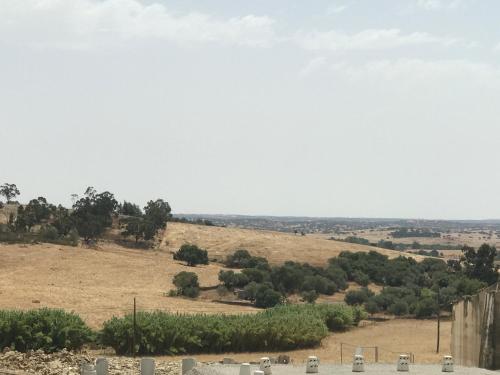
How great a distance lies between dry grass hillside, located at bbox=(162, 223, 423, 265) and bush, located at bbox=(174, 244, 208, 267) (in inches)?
448

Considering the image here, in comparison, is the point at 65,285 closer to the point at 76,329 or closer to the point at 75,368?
the point at 76,329

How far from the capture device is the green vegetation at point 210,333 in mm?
35281

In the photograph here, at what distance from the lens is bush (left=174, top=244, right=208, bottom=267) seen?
254ft

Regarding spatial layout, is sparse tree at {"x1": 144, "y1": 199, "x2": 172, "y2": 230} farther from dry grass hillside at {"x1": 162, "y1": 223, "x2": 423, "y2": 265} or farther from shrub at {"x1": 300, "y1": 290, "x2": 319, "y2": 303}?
shrub at {"x1": 300, "y1": 290, "x2": 319, "y2": 303}

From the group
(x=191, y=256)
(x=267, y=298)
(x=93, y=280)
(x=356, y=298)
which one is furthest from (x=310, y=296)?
(x=191, y=256)

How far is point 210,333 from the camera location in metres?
36.5

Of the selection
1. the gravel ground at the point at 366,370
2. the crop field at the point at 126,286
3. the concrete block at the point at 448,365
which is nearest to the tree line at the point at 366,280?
the crop field at the point at 126,286

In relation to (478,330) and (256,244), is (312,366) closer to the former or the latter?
(478,330)

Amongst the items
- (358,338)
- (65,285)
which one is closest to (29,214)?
(65,285)

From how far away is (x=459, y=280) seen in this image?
6247 centimetres

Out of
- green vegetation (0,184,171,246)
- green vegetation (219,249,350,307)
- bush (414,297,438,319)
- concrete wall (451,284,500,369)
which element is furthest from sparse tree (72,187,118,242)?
concrete wall (451,284,500,369)

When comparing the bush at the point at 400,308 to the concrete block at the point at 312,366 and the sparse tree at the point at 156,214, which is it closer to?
the concrete block at the point at 312,366

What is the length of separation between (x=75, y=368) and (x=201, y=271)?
42.1m

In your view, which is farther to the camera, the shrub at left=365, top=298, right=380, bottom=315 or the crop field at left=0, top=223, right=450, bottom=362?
the shrub at left=365, top=298, right=380, bottom=315
